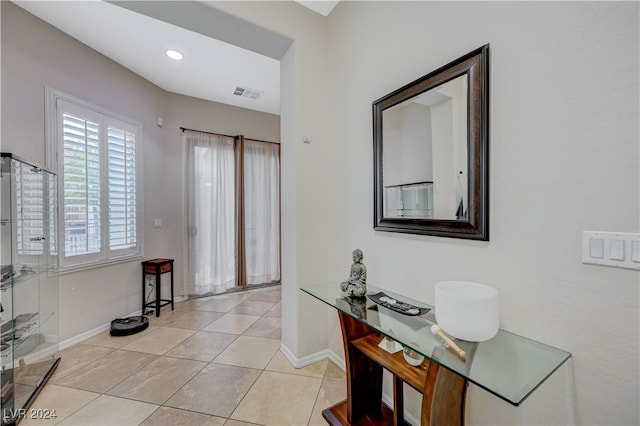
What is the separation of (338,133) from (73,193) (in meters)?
2.67

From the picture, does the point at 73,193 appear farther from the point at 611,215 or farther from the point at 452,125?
the point at 611,215

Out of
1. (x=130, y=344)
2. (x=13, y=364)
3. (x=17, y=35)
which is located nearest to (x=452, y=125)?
(x=13, y=364)

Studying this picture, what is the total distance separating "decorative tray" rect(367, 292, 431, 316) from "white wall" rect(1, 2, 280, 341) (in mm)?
2976

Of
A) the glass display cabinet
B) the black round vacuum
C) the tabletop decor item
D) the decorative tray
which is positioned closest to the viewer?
Answer: the decorative tray

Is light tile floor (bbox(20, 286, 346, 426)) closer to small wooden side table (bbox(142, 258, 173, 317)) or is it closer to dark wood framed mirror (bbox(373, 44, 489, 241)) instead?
small wooden side table (bbox(142, 258, 173, 317))

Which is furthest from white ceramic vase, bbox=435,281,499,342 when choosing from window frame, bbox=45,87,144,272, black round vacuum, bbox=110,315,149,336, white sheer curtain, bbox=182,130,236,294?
white sheer curtain, bbox=182,130,236,294

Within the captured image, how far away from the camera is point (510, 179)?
3.53 ft

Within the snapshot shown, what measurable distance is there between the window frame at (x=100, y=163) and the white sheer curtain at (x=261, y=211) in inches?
55.6

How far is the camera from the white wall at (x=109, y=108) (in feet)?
7.02

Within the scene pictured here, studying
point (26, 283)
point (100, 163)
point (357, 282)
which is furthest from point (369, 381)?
point (100, 163)

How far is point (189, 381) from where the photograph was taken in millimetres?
1938

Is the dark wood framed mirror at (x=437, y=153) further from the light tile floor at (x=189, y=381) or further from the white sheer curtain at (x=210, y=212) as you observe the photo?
the white sheer curtain at (x=210, y=212)

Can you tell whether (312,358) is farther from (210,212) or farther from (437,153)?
(210,212)

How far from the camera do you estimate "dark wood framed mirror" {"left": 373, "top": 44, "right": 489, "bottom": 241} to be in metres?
1.16
